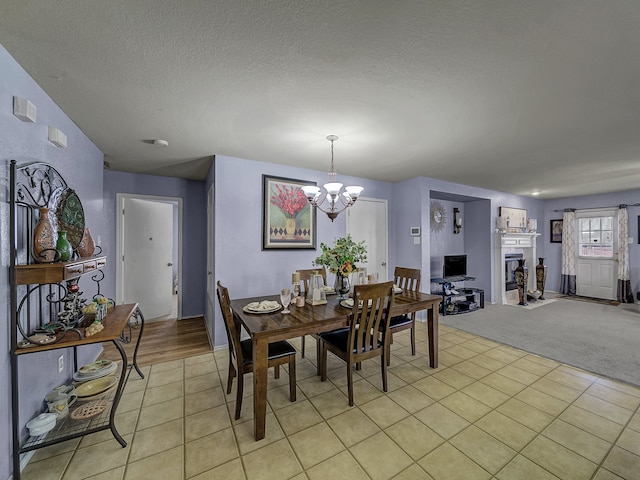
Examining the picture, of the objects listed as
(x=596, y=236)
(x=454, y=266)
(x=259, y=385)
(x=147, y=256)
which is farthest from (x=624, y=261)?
(x=147, y=256)

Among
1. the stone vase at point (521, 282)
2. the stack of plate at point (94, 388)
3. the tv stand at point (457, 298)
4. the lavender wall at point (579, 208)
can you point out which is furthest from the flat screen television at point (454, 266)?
the stack of plate at point (94, 388)

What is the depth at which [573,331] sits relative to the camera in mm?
3910

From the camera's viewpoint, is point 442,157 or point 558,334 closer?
point 442,157

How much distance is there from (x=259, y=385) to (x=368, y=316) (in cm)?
102

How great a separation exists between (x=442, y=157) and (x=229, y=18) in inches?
118

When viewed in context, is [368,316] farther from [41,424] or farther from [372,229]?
[372,229]

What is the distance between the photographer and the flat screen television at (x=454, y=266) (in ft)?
17.2

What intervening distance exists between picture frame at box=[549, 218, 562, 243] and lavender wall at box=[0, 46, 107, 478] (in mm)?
9492

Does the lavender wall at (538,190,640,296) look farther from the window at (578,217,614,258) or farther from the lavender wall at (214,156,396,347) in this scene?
the lavender wall at (214,156,396,347)

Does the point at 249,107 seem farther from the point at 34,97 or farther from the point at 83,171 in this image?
the point at 83,171

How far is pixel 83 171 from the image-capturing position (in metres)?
2.67

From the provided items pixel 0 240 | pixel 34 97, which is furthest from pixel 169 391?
pixel 34 97

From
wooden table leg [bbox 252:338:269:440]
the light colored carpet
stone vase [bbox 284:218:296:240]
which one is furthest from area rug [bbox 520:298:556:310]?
wooden table leg [bbox 252:338:269:440]

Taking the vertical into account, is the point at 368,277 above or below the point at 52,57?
below
